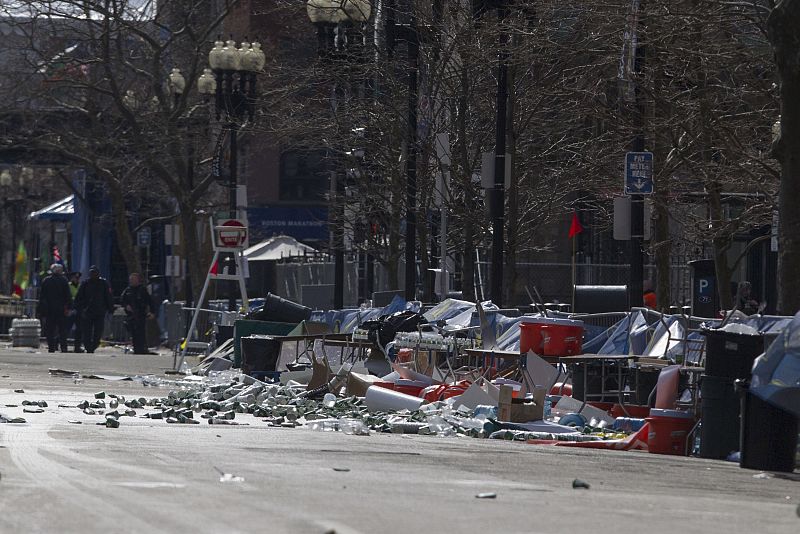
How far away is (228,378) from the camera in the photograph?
2352 cm

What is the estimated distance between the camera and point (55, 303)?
124 feet

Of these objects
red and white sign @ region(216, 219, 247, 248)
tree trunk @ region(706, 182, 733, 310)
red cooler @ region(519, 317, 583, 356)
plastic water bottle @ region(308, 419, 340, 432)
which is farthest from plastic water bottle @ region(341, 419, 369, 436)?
red and white sign @ region(216, 219, 247, 248)

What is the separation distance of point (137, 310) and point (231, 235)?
8.55 m

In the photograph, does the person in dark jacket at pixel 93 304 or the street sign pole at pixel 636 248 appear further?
the person in dark jacket at pixel 93 304

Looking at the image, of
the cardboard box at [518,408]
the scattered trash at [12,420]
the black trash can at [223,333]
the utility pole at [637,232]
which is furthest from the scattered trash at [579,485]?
the black trash can at [223,333]

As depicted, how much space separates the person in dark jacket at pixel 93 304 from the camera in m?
37.5

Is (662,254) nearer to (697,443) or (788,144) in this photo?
(788,144)

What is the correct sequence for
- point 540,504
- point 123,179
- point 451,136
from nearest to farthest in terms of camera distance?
point 540,504 → point 451,136 → point 123,179

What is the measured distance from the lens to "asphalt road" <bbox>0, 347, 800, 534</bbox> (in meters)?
8.41

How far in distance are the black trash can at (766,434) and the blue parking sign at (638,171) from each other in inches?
329

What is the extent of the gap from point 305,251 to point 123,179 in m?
5.66

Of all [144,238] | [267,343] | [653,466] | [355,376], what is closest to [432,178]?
[267,343]

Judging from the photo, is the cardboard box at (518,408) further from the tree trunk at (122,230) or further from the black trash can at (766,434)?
Result: the tree trunk at (122,230)

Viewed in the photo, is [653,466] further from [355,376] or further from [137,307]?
[137,307]
